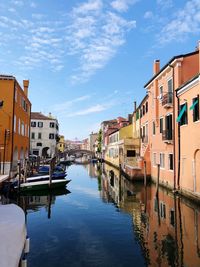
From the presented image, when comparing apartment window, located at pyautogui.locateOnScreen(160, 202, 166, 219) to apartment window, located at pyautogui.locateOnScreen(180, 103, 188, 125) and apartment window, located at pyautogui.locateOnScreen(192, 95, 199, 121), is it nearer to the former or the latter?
apartment window, located at pyautogui.locateOnScreen(192, 95, 199, 121)

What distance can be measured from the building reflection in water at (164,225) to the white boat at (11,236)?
409 cm

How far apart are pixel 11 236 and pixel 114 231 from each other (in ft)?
18.8

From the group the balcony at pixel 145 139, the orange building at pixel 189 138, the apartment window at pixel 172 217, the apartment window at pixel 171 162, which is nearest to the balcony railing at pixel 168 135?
the apartment window at pixel 171 162

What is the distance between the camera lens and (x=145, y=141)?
29781 mm

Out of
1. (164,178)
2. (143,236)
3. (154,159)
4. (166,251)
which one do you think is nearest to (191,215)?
(143,236)

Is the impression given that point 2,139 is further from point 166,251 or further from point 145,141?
point 166,251

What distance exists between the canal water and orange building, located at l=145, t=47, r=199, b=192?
3107 millimetres

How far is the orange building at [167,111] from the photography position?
63.1 feet

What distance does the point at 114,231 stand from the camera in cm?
1138

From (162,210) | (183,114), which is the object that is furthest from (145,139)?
(162,210)

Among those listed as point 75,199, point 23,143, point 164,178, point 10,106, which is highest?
point 10,106

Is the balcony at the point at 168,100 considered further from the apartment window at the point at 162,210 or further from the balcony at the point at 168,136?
the apartment window at the point at 162,210

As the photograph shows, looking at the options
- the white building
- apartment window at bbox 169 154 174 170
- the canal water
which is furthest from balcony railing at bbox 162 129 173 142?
the white building

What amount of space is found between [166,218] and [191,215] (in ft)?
4.05
